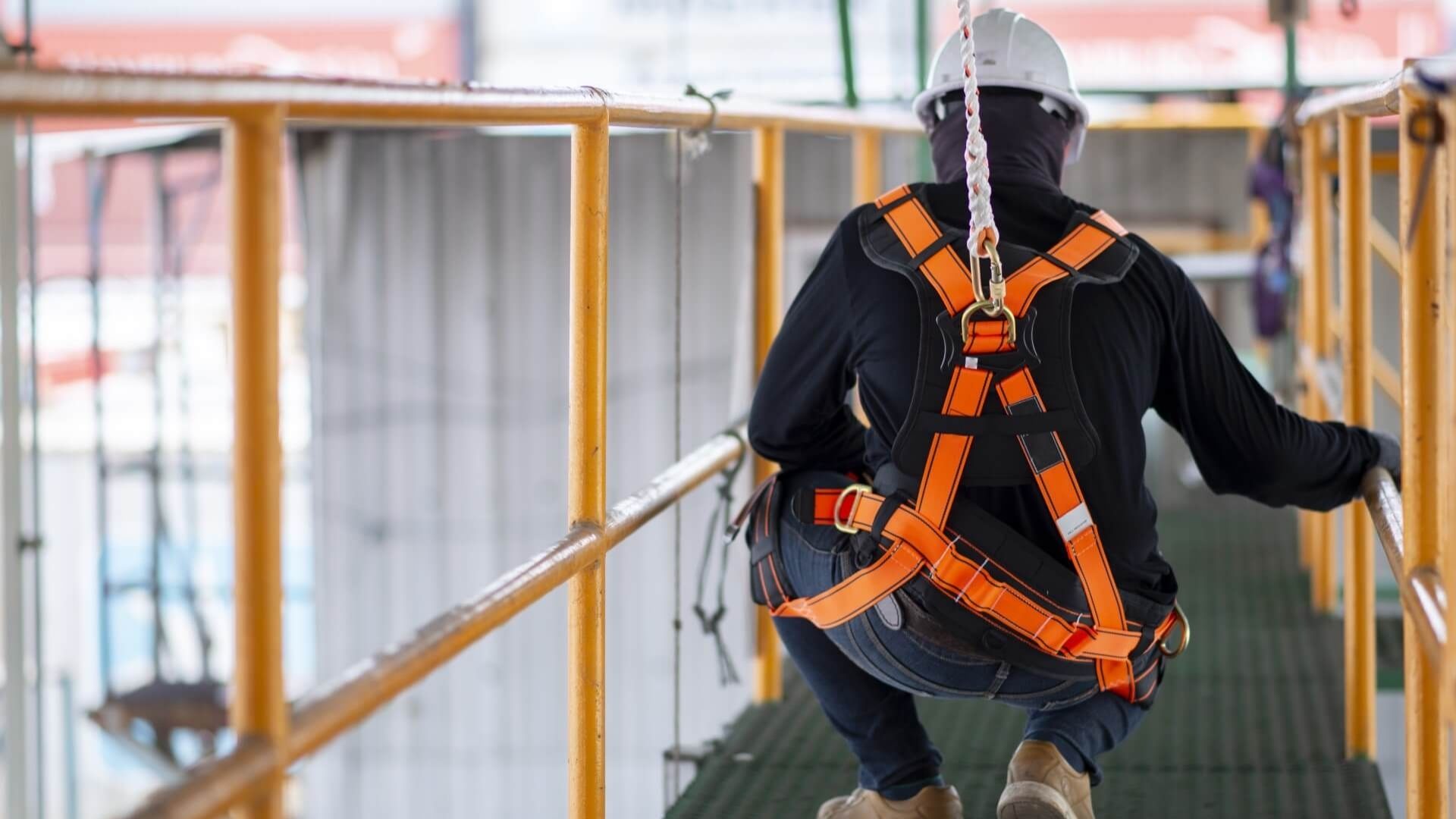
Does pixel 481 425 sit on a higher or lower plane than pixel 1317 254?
lower

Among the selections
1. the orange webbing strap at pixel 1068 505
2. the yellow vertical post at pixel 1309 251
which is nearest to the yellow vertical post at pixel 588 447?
the orange webbing strap at pixel 1068 505

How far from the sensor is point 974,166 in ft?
6.86

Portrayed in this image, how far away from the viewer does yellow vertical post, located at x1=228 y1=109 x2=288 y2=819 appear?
4.18ft

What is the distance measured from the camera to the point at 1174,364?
229cm

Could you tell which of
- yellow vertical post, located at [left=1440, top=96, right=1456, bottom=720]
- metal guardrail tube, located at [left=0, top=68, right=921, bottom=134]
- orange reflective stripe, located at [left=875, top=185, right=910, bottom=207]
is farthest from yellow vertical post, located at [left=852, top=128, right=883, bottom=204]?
yellow vertical post, located at [left=1440, top=96, right=1456, bottom=720]

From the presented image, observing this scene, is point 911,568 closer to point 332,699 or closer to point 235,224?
point 332,699

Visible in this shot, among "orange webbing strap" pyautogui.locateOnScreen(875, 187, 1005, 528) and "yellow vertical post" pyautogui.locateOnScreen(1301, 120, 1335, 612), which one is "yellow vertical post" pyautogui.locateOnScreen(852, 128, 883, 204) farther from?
"orange webbing strap" pyautogui.locateOnScreen(875, 187, 1005, 528)

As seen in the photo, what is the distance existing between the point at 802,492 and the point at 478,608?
0.78 metres

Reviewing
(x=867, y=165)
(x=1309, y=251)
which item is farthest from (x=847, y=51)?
(x=1309, y=251)

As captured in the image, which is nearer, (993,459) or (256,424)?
(256,424)

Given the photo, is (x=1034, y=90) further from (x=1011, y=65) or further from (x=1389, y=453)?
(x=1389, y=453)

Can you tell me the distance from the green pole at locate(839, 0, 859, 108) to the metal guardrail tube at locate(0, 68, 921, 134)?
2.67m

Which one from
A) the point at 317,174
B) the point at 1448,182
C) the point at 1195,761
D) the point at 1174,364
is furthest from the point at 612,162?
the point at 1448,182

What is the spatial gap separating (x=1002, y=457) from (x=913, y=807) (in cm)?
66
